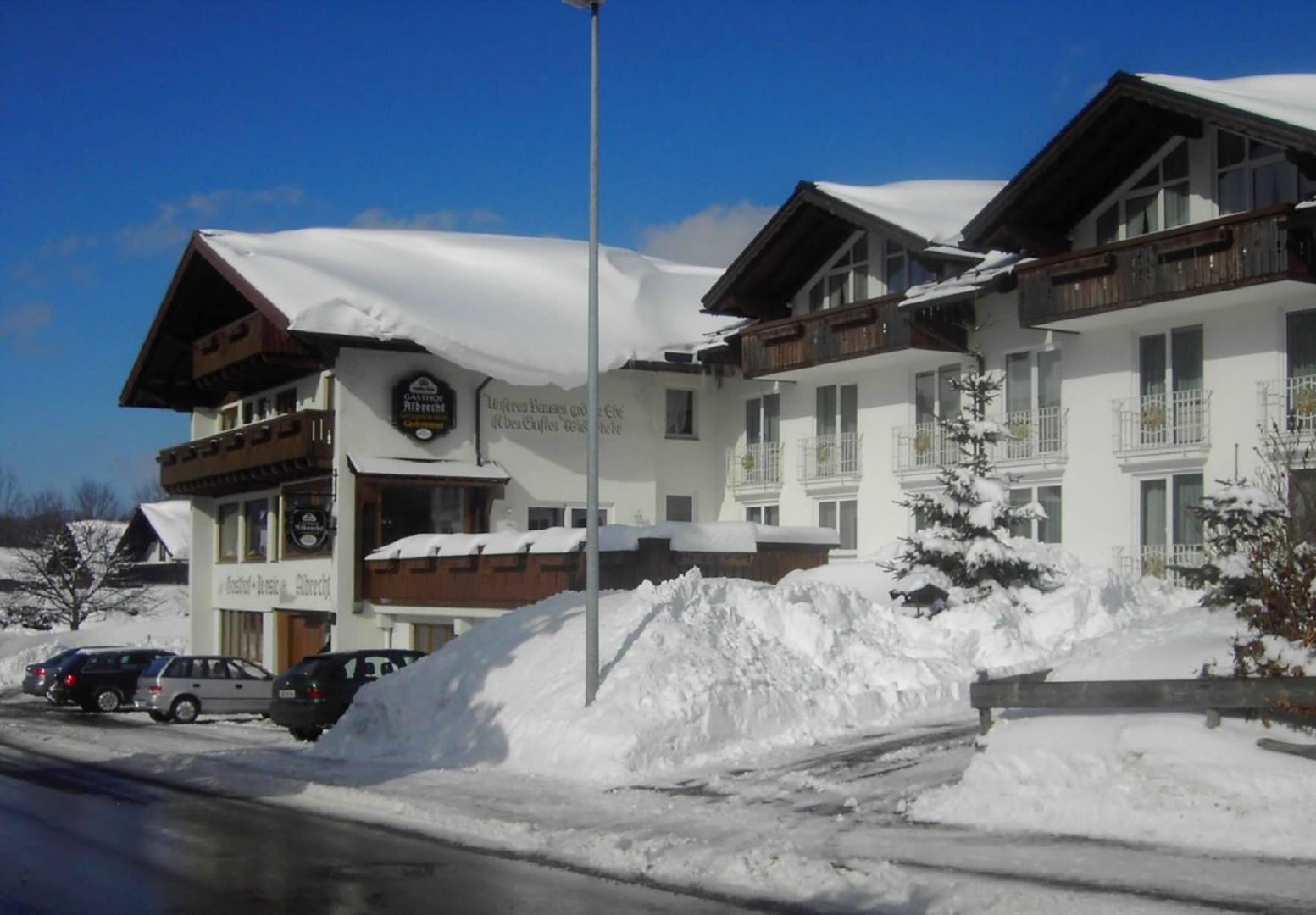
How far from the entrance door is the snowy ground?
1076 cm

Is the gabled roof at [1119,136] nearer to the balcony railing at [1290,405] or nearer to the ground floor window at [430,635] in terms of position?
the balcony railing at [1290,405]

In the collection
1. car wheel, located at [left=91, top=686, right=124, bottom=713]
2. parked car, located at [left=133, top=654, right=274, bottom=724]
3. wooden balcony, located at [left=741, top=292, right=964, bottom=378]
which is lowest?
car wheel, located at [left=91, top=686, right=124, bottom=713]

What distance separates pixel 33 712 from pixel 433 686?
710 inches

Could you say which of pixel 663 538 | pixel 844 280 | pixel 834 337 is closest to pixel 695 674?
pixel 663 538

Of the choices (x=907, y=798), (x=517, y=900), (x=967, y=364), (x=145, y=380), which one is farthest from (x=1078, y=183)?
(x=145, y=380)

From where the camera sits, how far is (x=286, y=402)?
40.3 meters

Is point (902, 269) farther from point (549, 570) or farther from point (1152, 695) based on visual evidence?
point (1152, 695)

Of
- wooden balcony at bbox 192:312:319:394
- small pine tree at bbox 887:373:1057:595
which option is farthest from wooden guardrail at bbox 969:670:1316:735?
wooden balcony at bbox 192:312:319:394

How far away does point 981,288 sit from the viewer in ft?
94.2

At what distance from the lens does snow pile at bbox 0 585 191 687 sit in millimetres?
50562

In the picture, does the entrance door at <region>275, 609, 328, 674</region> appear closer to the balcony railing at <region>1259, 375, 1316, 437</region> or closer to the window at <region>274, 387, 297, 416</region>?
the window at <region>274, 387, 297, 416</region>

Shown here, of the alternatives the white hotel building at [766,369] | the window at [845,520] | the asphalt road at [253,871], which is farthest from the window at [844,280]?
the asphalt road at [253,871]

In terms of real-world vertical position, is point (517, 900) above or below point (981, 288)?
below

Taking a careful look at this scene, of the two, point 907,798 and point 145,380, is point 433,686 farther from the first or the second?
point 145,380
